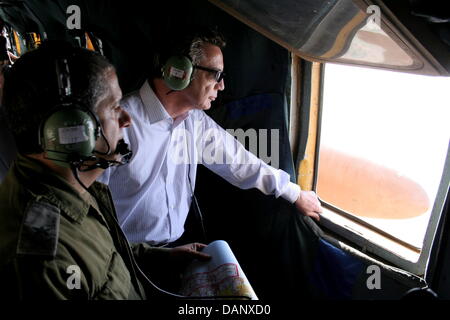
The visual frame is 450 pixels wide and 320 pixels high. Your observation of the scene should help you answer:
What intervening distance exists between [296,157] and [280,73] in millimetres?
520

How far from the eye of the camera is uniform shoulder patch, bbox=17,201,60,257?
729 mm

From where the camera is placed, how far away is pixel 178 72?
61.4 inches

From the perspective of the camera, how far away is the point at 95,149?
36.3 inches

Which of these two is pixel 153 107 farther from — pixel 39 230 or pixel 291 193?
pixel 39 230

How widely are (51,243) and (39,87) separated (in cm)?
37

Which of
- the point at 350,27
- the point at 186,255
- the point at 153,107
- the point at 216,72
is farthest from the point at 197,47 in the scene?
the point at 186,255

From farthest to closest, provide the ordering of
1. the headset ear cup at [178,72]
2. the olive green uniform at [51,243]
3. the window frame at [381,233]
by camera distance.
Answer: the headset ear cup at [178,72] < the window frame at [381,233] < the olive green uniform at [51,243]

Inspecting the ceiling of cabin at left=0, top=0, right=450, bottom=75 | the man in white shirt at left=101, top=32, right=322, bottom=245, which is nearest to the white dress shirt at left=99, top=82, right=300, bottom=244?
the man in white shirt at left=101, top=32, right=322, bottom=245

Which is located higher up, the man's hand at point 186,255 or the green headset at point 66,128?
the green headset at point 66,128

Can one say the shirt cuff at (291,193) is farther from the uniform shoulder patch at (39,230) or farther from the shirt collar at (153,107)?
the uniform shoulder patch at (39,230)

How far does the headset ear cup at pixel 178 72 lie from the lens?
5.11 feet

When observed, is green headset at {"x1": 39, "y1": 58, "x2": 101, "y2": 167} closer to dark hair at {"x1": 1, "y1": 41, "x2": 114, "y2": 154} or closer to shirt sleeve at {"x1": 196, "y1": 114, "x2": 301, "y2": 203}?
dark hair at {"x1": 1, "y1": 41, "x2": 114, "y2": 154}

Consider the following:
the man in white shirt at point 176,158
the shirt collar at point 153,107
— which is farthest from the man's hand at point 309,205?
the shirt collar at point 153,107
